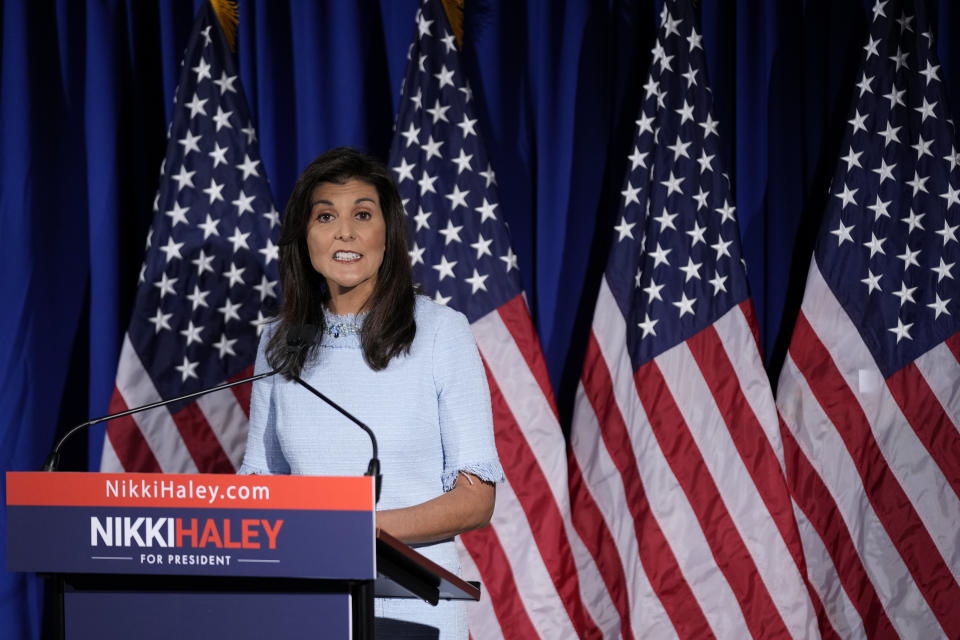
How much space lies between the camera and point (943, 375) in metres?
2.55

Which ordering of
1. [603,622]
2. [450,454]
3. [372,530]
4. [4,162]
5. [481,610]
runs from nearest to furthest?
1. [372,530]
2. [450,454]
3. [481,610]
4. [603,622]
5. [4,162]

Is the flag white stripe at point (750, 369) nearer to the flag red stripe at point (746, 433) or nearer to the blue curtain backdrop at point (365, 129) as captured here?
the flag red stripe at point (746, 433)

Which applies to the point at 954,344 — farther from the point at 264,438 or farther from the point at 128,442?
the point at 128,442

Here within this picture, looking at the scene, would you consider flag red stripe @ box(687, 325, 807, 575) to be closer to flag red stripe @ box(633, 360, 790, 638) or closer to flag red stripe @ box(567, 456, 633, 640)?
flag red stripe @ box(633, 360, 790, 638)

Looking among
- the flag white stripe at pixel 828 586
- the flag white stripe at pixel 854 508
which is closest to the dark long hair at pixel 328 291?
the flag white stripe at pixel 854 508

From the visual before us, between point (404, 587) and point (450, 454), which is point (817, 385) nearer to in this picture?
point (450, 454)

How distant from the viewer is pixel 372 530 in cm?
101

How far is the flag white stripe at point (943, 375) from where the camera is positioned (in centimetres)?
254

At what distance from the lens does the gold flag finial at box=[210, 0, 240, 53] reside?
108 inches

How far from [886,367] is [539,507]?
1.04 m

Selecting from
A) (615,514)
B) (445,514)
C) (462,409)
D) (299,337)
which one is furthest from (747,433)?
(299,337)

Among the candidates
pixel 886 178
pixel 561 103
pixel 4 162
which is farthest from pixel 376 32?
pixel 886 178

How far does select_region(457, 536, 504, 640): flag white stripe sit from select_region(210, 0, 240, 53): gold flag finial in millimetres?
1685

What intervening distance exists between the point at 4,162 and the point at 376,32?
4.13 ft
